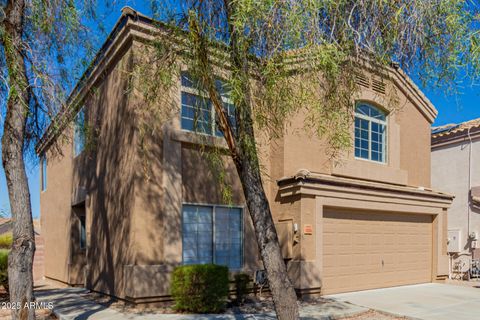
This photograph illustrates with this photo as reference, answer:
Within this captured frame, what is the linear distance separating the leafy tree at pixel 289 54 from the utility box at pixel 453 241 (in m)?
14.2

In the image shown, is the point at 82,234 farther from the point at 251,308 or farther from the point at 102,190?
the point at 251,308

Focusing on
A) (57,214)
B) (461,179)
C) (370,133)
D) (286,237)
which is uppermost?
(370,133)

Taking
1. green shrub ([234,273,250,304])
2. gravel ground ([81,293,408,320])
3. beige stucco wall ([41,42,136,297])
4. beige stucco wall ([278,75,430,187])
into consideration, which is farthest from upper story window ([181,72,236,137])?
gravel ground ([81,293,408,320])

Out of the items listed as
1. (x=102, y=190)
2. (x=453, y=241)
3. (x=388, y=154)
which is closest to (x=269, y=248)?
(x=102, y=190)

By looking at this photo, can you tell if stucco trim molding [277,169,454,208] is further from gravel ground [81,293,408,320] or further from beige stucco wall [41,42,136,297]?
beige stucco wall [41,42,136,297]

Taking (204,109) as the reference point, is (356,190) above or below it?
below

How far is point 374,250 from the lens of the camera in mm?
13695

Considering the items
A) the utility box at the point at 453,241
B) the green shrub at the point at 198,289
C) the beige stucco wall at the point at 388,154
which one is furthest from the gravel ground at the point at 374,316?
the utility box at the point at 453,241

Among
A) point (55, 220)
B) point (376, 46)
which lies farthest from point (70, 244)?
point (376, 46)

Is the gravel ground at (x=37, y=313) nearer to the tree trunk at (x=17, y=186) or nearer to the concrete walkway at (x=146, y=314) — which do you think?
the concrete walkway at (x=146, y=314)

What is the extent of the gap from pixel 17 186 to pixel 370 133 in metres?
11.1

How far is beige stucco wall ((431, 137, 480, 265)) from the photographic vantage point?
742 inches

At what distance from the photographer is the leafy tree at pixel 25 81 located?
7121 mm

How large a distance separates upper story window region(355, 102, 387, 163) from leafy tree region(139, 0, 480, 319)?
717cm
